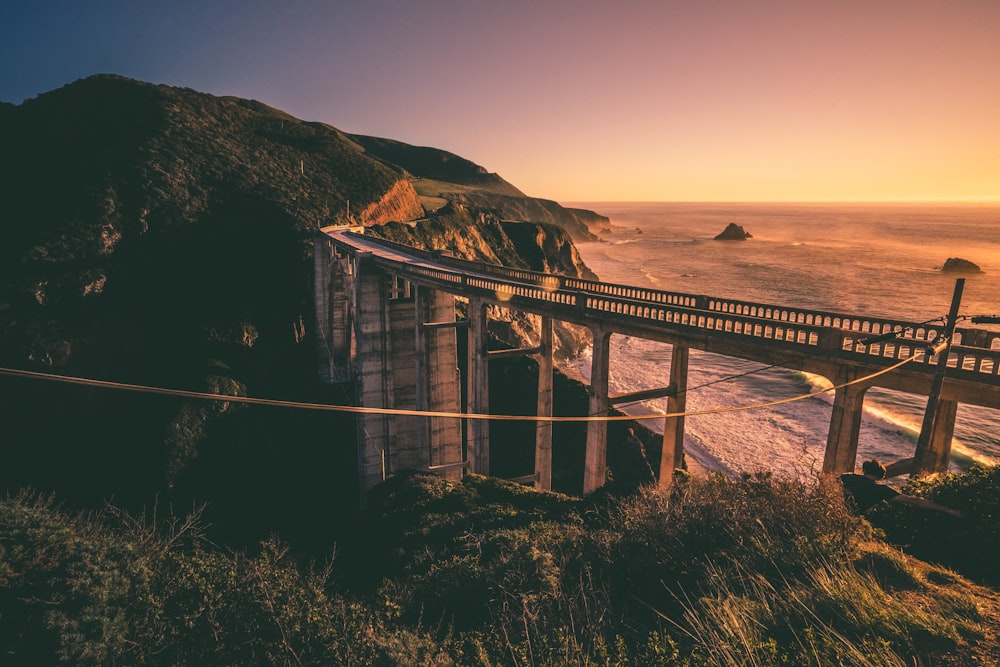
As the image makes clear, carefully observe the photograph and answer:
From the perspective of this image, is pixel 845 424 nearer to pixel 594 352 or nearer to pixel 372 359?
pixel 594 352

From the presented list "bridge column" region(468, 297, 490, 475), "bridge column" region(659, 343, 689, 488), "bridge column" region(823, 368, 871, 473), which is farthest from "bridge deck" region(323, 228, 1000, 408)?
"bridge column" region(468, 297, 490, 475)

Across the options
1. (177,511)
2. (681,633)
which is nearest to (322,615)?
(681,633)

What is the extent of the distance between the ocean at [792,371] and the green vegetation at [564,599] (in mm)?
2146

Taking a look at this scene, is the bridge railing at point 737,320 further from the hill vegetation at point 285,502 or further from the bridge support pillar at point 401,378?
the hill vegetation at point 285,502

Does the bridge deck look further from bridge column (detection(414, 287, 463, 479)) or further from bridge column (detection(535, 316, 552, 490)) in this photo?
bridge column (detection(414, 287, 463, 479))

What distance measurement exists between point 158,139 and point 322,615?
62317 mm

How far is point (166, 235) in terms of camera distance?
44.1 metres

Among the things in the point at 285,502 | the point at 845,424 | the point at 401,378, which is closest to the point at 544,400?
the point at 845,424

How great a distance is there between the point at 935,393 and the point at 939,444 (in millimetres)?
2279

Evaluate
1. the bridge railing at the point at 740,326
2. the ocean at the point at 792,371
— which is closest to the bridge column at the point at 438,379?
the bridge railing at the point at 740,326

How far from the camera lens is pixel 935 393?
10445 millimetres

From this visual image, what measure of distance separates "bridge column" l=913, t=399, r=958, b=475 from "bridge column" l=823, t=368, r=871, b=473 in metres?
1.25

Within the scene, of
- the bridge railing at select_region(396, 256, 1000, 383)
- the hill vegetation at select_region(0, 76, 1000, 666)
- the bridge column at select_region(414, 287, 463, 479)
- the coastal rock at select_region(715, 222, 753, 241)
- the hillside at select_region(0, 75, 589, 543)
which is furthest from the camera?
the coastal rock at select_region(715, 222, 753, 241)

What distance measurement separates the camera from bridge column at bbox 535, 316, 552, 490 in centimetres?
1980
